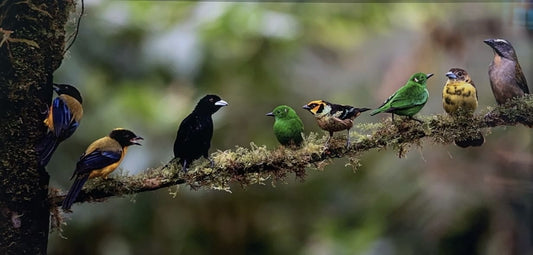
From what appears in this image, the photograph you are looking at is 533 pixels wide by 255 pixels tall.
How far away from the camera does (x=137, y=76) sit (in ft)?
5.19

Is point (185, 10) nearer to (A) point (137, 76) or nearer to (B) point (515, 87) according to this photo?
(A) point (137, 76)

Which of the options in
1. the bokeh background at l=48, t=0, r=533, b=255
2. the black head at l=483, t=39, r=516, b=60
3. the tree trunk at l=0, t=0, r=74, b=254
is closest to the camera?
the tree trunk at l=0, t=0, r=74, b=254

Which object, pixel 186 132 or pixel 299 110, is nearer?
pixel 186 132

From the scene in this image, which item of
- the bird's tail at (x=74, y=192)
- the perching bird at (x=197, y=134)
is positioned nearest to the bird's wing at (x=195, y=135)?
the perching bird at (x=197, y=134)

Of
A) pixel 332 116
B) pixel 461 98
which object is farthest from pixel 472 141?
pixel 332 116

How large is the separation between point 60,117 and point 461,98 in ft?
1.58

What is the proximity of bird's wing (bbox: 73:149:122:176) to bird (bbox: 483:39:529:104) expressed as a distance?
481mm

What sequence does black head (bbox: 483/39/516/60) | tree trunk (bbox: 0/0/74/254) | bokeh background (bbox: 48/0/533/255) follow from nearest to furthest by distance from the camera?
tree trunk (bbox: 0/0/74/254) < black head (bbox: 483/39/516/60) < bokeh background (bbox: 48/0/533/255)

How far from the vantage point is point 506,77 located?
86cm

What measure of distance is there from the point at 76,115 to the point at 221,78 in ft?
2.78

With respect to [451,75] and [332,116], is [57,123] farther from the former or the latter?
[451,75]

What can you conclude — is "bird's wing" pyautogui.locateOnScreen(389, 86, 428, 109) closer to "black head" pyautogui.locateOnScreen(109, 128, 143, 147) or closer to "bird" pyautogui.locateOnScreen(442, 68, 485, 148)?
"bird" pyautogui.locateOnScreen(442, 68, 485, 148)

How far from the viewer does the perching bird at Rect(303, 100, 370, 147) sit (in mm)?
800

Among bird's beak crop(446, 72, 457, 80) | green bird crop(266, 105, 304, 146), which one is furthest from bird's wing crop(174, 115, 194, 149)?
bird's beak crop(446, 72, 457, 80)
